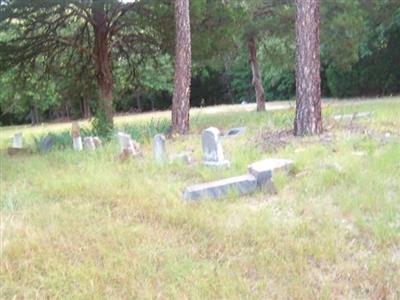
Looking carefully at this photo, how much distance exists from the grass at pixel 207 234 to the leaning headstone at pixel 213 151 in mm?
175

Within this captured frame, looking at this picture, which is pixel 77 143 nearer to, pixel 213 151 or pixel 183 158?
pixel 183 158

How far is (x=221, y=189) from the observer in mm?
4754

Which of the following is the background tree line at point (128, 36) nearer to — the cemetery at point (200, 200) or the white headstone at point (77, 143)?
the cemetery at point (200, 200)

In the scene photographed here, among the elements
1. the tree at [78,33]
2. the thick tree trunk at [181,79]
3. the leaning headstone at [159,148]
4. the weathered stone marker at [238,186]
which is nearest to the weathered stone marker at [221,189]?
the weathered stone marker at [238,186]

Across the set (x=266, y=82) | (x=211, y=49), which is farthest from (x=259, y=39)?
(x=266, y=82)

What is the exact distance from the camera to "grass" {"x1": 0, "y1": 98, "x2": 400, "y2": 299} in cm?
307

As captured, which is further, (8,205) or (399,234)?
(8,205)

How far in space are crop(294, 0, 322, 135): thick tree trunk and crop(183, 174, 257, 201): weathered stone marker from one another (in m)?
2.89

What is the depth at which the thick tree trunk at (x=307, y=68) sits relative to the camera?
7453mm

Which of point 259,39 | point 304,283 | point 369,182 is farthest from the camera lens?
point 259,39

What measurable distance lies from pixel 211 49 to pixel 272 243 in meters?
9.42

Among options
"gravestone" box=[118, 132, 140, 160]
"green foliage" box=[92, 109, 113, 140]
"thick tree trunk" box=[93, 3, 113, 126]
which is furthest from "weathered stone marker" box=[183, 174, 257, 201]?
"thick tree trunk" box=[93, 3, 113, 126]

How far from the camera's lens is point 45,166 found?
720 centimetres

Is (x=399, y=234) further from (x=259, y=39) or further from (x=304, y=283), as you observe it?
(x=259, y=39)
